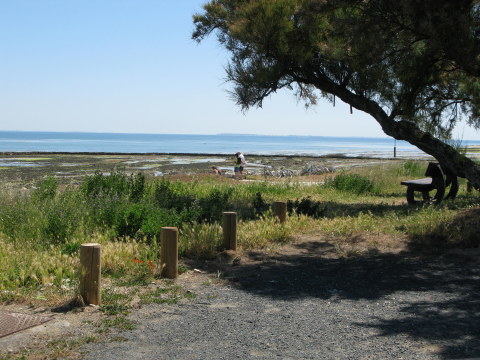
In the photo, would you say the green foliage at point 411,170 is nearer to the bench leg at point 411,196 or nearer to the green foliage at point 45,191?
the bench leg at point 411,196

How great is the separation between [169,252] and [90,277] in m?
1.51

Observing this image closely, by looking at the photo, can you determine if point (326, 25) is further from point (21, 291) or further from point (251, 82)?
point (21, 291)

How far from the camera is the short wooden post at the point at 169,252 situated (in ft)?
23.7

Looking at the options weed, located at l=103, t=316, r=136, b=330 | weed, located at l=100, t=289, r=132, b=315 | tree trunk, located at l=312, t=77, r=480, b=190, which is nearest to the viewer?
weed, located at l=103, t=316, r=136, b=330

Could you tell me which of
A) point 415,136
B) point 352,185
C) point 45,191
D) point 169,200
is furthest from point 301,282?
point 352,185

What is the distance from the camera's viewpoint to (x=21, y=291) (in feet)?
20.8

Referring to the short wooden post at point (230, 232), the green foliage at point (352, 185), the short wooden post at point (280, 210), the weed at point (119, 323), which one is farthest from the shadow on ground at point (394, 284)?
the green foliage at point (352, 185)

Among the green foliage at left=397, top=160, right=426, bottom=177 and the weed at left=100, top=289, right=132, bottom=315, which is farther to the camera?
the green foliage at left=397, top=160, right=426, bottom=177

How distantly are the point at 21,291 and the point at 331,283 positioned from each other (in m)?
3.81

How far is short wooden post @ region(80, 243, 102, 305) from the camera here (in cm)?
592

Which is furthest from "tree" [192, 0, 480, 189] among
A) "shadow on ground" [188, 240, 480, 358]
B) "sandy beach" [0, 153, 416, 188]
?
"sandy beach" [0, 153, 416, 188]

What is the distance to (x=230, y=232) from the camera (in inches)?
340

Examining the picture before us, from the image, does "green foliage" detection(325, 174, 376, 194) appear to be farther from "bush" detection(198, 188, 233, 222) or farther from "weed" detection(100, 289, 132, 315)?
"weed" detection(100, 289, 132, 315)

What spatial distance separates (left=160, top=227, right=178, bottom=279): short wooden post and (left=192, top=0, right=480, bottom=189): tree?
18.9 ft
